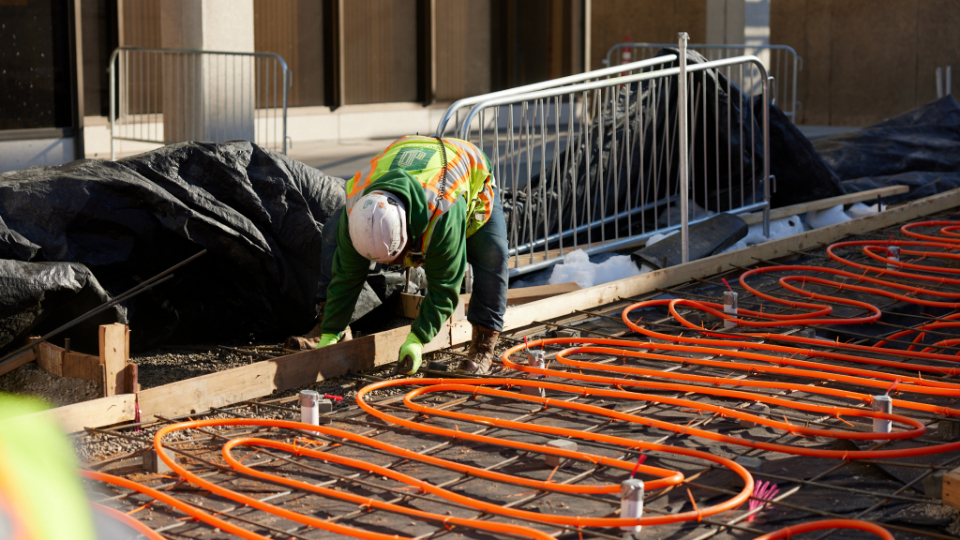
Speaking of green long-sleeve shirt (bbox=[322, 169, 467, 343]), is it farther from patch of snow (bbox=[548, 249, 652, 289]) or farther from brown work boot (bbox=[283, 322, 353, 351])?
patch of snow (bbox=[548, 249, 652, 289])

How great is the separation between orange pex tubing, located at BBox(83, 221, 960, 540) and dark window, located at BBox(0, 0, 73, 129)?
6223 mm

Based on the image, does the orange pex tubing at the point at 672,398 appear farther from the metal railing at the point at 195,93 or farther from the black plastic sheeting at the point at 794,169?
the metal railing at the point at 195,93

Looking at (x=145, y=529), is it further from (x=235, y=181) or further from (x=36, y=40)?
(x=36, y=40)

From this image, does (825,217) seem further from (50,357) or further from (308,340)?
(50,357)

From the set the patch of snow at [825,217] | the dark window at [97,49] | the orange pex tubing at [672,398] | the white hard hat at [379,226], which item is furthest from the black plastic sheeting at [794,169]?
the dark window at [97,49]

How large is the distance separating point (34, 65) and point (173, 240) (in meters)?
5.29

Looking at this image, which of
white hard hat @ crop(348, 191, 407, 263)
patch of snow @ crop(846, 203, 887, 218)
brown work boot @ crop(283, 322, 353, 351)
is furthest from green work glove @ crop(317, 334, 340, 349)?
patch of snow @ crop(846, 203, 887, 218)

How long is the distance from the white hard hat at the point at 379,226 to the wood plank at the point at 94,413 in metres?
1.06

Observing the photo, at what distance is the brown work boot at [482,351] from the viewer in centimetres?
466

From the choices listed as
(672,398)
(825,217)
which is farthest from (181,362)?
(825,217)

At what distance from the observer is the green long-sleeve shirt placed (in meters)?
3.98

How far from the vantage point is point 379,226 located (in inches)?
150

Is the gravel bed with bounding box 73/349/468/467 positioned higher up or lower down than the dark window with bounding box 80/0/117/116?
lower down

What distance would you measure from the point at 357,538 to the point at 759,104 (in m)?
6.37
